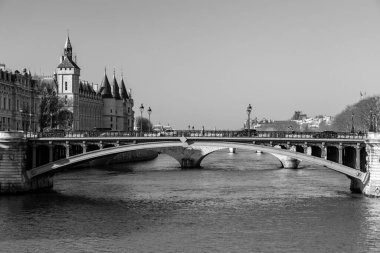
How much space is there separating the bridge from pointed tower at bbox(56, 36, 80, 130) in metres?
54.4

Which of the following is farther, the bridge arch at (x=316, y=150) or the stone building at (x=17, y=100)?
the stone building at (x=17, y=100)

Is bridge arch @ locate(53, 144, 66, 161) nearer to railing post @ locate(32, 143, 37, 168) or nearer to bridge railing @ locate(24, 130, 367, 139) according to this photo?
bridge railing @ locate(24, 130, 367, 139)

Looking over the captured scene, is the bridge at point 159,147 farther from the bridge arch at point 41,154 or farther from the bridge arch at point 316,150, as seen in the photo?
the bridge arch at point 316,150

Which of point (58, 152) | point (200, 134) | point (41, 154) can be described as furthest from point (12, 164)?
point (200, 134)

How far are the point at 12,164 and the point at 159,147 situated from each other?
10.5 metres

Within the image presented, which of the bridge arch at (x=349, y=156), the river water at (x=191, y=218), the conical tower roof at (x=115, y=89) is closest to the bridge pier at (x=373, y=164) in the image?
the river water at (x=191, y=218)

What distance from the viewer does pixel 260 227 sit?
3844 cm

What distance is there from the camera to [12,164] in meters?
50.8

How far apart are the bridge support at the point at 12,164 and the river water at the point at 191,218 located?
1.49 m

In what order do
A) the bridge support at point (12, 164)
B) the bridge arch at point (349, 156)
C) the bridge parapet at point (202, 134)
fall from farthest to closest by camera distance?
the bridge arch at point (349, 156)
the bridge parapet at point (202, 134)
the bridge support at point (12, 164)

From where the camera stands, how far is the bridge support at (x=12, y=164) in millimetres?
50625

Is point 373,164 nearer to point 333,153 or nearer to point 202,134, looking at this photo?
point 333,153

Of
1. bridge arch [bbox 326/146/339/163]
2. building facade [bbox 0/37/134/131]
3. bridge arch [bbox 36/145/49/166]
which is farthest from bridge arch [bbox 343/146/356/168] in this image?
building facade [bbox 0/37/134/131]

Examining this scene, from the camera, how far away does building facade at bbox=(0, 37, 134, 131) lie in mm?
90875
